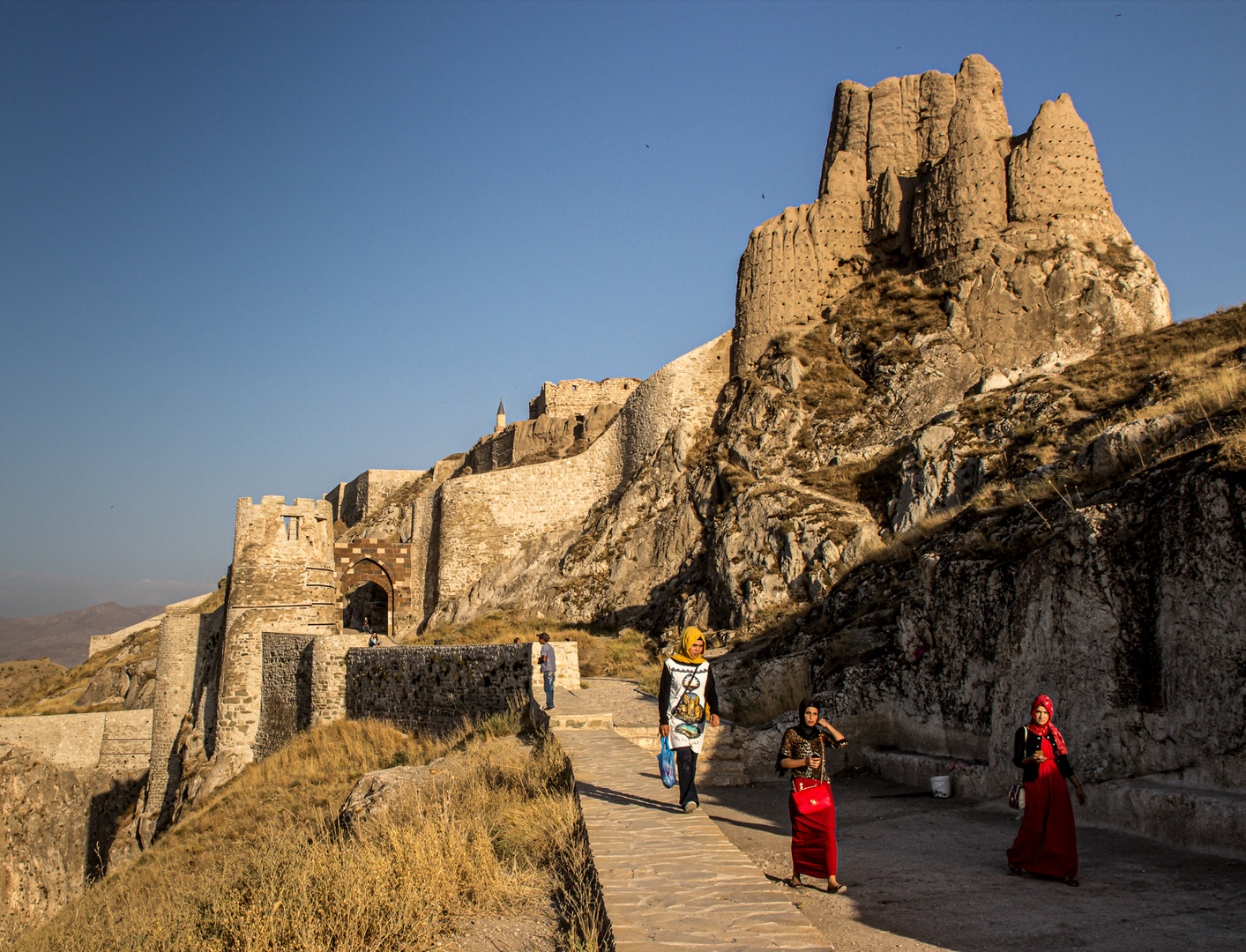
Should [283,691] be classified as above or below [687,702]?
below

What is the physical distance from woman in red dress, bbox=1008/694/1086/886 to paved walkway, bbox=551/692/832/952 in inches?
60.5

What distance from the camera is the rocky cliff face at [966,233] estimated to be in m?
24.2

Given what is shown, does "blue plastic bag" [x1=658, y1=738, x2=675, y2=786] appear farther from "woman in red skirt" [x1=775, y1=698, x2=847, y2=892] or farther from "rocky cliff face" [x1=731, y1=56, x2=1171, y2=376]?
"rocky cliff face" [x1=731, y1=56, x2=1171, y2=376]

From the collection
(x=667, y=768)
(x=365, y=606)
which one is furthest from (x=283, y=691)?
(x=667, y=768)

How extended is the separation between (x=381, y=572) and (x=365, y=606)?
2692 mm

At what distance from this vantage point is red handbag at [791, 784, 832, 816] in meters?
5.25

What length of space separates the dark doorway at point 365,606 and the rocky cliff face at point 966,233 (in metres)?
17.3

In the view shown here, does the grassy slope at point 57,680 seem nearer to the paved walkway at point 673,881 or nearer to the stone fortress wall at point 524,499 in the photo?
the stone fortress wall at point 524,499

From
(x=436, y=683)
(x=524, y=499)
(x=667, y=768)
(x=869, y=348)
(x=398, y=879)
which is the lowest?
(x=436, y=683)

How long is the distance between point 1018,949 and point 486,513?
93.8 feet

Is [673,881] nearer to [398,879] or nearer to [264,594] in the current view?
[398,879]

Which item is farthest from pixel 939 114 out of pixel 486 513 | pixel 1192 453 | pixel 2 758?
pixel 2 758

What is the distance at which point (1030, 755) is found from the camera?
214 inches

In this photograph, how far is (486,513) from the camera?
31.9 m
